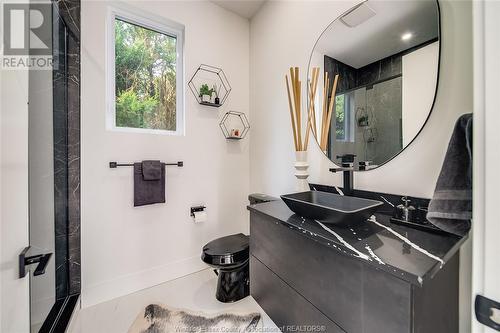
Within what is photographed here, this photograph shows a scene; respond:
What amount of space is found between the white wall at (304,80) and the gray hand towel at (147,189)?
37.9 inches

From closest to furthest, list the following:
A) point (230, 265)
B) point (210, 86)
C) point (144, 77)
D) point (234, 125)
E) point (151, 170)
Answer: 1. point (230, 265)
2. point (151, 170)
3. point (144, 77)
4. point (210, 86)
5. point (234, 125)

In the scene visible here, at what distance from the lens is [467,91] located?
894 mm

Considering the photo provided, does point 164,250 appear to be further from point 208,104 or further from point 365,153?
point 365,153

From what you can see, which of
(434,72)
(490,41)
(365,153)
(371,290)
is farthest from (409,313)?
(434,72)

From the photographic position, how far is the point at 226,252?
5.00 ft

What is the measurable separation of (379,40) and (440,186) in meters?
0.96

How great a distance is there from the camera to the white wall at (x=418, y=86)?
1003 mm

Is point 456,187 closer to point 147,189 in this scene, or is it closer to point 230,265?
point 230,265

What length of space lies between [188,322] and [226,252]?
50 cm

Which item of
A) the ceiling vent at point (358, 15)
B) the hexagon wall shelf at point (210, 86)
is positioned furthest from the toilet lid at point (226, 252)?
the ceiling vent at point (358, 15)

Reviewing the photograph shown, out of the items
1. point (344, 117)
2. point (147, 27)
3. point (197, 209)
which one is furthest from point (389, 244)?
point (147, 27)

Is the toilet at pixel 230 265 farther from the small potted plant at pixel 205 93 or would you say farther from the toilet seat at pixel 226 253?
the small potted plant at pixel 205 93

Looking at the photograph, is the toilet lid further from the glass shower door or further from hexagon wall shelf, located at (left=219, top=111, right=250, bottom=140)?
hexagon wall shelf, located at (left=219, top=111, right=250, bottom=140)

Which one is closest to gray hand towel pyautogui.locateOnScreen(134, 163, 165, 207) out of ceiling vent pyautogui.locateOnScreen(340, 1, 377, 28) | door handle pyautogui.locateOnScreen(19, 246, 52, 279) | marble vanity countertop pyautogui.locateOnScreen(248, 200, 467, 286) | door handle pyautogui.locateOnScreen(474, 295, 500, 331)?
door handle pyautogui.locateOnScreen(19, 246, 52, 279)
